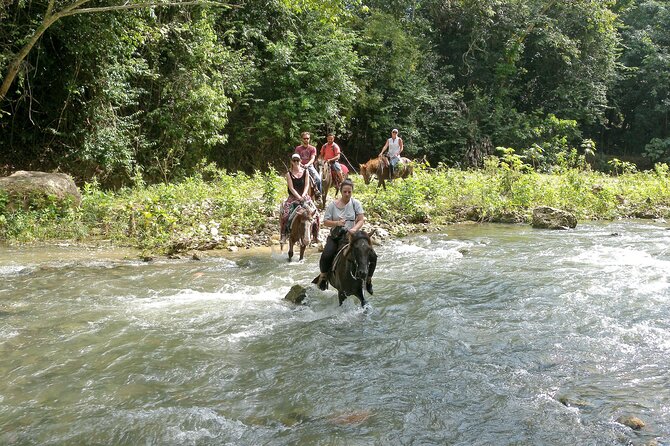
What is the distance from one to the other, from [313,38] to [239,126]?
16.8ft

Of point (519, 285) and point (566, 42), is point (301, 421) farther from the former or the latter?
point (566, 42)

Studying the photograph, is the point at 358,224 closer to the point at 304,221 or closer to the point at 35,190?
the point at 304,221

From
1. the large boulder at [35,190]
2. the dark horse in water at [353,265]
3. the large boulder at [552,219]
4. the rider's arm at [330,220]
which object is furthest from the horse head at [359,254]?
the large boulder at [552,219]

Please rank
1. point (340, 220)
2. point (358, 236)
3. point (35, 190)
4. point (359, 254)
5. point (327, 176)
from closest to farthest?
1. point (359, 254)
2. point (358, 236)
3. point (340, 220)
4. point (35, 190)
5. point (327, 176)

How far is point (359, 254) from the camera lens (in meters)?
7.43

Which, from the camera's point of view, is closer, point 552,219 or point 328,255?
point 328,255

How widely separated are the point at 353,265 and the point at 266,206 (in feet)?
23.8

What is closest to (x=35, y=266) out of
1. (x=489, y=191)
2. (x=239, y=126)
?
(x=489, y=191)

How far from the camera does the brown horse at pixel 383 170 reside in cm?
1927

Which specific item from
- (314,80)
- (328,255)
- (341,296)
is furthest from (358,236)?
(314,80)

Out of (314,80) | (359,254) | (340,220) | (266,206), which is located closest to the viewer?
(359,254)

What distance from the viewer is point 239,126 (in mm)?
24984

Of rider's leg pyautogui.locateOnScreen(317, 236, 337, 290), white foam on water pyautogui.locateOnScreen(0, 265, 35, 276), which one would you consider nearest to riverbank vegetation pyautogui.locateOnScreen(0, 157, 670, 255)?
white foam on water pyautogui.locateOnScreen(0, 265, 35, 276)

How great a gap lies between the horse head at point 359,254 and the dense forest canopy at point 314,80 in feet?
29.2
